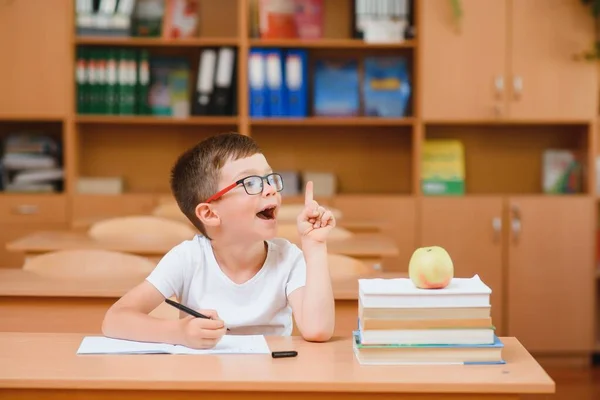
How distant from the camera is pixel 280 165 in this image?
17.7 ft

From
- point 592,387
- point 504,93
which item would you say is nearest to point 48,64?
point 504,93

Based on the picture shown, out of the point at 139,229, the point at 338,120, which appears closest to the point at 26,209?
the point at 139,229

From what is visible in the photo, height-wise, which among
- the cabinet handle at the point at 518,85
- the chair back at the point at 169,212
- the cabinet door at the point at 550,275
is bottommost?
the cabinet door at the point at 550,275

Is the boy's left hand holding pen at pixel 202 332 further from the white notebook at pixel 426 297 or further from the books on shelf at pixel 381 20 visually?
the books on shelf at pixel 381 20

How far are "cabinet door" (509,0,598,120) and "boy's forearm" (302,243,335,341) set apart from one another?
324 centimetres

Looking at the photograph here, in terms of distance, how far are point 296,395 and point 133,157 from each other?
400cm

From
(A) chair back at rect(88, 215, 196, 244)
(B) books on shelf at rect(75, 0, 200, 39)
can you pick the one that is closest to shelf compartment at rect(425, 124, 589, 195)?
(B) books on shelf at rect(75, 0, 200, 39)

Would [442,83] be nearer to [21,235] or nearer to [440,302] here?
[21,235]

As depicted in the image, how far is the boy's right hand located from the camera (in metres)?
1.71

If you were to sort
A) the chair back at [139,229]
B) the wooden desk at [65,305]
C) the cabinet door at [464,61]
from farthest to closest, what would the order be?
1. the cabinet door at [464,61]
2. the chair back at [139,229]
3. the wooden desk at [65,305]

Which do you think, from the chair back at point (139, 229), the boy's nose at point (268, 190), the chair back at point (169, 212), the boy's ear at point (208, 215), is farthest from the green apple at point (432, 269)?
the chair back at point (169, 212)

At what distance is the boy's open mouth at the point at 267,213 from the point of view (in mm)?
1925

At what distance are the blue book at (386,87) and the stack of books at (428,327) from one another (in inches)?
136

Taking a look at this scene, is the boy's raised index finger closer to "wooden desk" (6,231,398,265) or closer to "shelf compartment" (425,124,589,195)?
"wooden desk" (6,231,398,265)
